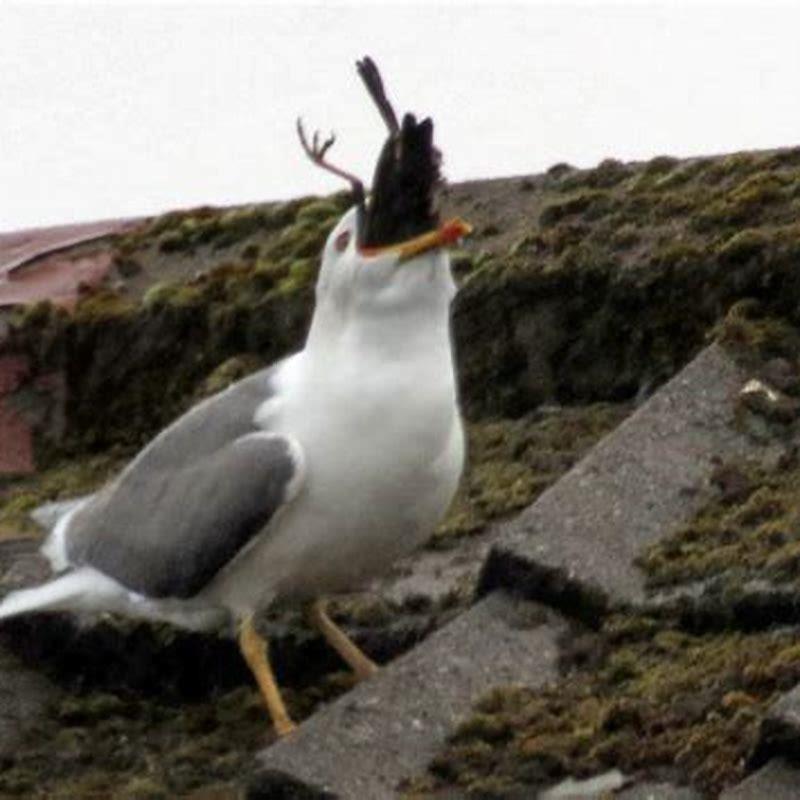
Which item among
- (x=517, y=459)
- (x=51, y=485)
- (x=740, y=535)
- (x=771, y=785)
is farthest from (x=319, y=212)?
(x=771, y=785)

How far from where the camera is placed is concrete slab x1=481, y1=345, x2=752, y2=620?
6.57 metres

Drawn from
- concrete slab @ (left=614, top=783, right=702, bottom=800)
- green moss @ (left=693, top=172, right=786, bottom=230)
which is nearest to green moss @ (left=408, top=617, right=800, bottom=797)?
concrete slab @ (left=614, top=783, right=702, bottom=800)

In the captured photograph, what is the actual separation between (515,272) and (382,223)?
1123 mm

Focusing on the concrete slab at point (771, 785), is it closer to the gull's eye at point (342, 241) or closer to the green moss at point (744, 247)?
the gull's eye at point (342, 241)

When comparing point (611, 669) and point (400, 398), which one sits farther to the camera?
point (400, 398)

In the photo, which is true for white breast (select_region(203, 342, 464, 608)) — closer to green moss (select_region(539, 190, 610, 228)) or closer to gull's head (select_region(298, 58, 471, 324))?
gull's head (select_region(298, 58, 471, 324))

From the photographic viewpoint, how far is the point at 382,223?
22.7 ft

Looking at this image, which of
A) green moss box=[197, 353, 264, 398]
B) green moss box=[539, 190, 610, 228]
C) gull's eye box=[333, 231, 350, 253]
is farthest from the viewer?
green moss box=[197, 353, 264, 398]

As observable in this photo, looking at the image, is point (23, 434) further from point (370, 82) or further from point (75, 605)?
point (370, 82)

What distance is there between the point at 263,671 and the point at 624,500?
0.83 metres

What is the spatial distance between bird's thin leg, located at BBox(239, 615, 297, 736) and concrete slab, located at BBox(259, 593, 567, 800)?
1.62 ft

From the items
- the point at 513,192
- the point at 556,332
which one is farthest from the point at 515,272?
the point at 513,192

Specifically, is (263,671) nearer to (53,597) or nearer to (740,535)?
(53,597)

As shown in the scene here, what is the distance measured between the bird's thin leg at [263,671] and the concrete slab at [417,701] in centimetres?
49
